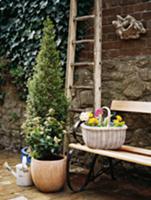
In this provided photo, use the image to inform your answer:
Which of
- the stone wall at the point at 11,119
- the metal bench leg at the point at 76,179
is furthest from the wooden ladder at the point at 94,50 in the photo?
the stone wall at the point at 11,119

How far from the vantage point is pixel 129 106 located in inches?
115

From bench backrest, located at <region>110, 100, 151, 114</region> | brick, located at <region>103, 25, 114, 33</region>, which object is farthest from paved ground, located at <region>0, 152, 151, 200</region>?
brick, located at <region>103, 25, 114, 33</region>

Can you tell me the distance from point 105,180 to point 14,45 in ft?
6.96

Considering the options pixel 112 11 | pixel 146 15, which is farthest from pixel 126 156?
pixel 112 11

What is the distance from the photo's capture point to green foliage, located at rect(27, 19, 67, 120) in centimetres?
297

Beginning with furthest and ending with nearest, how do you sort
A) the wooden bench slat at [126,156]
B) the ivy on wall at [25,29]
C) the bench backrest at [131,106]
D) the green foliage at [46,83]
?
the ivy on wall at [25,29]
the green foliage at [46,83]
the bench backrest at [131,106]
the wooden bench slat at [126,156]

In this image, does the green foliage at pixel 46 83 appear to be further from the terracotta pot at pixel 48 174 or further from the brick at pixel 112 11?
the brick at pixel 112 11

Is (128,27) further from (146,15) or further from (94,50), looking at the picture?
(94,50)

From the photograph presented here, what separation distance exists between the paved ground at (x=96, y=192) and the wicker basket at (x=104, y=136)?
1.50 feet

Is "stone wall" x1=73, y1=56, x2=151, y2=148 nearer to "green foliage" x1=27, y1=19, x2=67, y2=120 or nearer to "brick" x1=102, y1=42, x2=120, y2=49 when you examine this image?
"brick" x1=102, y1=42, x2=120, y2=49

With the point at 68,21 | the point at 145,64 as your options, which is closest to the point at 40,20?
the point at 68,21

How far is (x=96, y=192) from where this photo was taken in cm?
271

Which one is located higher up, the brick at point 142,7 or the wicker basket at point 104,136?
the brick at point 142,7

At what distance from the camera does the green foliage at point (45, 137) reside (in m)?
2.70
